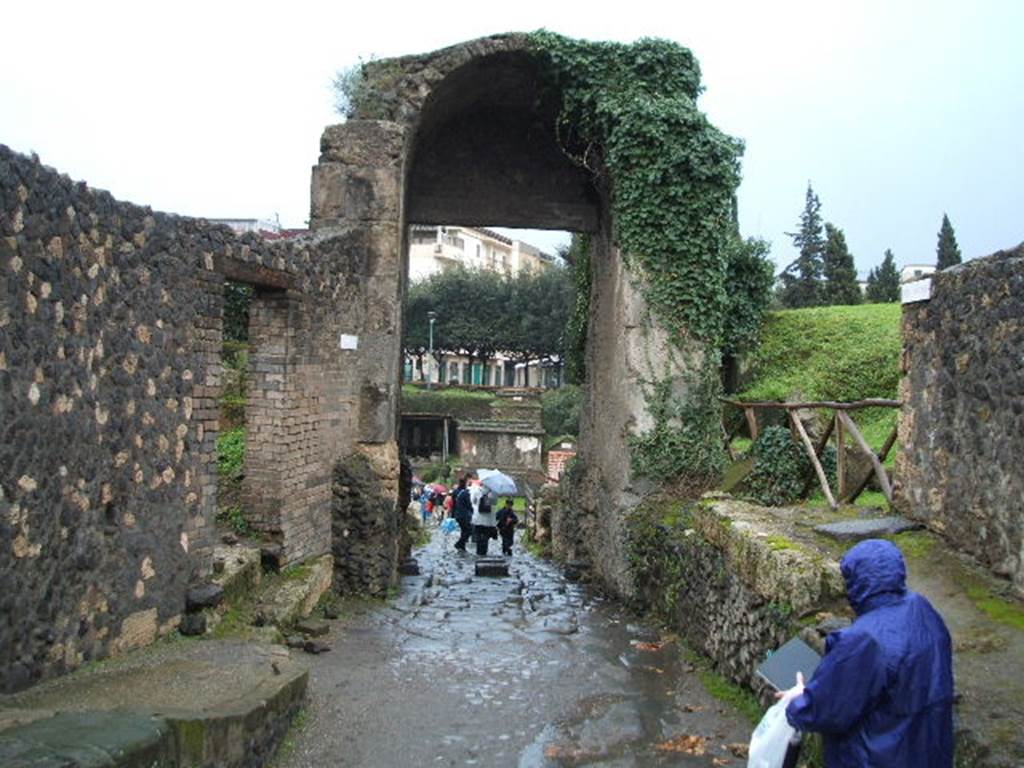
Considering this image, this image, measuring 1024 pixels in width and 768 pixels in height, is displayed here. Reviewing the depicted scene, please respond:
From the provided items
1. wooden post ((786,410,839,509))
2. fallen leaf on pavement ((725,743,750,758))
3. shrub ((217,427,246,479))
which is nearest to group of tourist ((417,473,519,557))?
shrub ((217,427,246,479))

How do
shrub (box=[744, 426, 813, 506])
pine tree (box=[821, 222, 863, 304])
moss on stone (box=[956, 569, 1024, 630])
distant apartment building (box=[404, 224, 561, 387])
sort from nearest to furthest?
moss on stone (box=[956, 569, 1024, 630]) → shrub (box=[744, 426, 813, 506]) → pine tree (box=[821, 222, 863, 304]) → distant apartment building (box=[404, 224, 561, 387])

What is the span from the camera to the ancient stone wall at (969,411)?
5895 mm

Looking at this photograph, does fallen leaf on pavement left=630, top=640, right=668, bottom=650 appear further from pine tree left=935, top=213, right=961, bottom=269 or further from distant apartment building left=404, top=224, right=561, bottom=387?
distant apartment building left=404, top=224, right=561, bottom=387

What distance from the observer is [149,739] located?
4.23m

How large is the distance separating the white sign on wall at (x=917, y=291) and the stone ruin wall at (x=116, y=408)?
17.6 feet

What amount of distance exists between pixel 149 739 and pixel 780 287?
40153 millimetres

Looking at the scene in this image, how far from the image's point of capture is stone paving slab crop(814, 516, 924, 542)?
725 centimetres

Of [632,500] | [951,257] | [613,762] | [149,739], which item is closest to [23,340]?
[149,739]

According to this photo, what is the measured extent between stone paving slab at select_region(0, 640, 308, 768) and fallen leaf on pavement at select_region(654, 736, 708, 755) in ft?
7.83

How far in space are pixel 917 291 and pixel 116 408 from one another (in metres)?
5.75

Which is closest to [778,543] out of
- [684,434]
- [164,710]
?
[164,710]

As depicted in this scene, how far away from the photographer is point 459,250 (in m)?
71.1

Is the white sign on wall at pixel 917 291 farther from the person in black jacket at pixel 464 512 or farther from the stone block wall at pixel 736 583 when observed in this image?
the person in black jacket at pixel 464 512

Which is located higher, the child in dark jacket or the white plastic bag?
the white plastic bag
